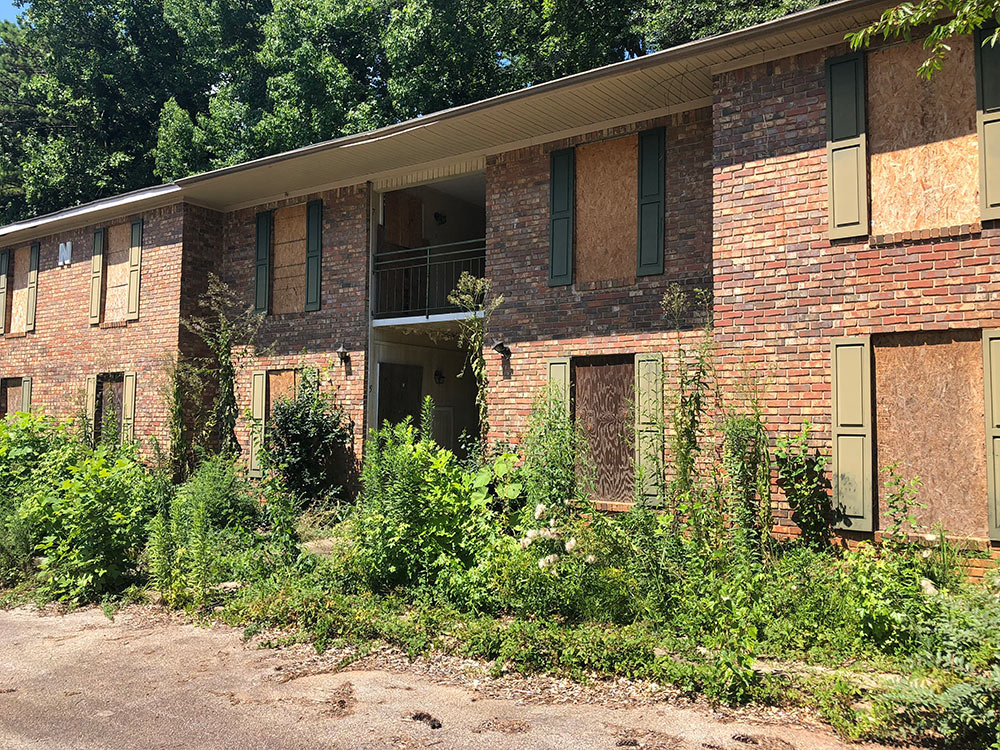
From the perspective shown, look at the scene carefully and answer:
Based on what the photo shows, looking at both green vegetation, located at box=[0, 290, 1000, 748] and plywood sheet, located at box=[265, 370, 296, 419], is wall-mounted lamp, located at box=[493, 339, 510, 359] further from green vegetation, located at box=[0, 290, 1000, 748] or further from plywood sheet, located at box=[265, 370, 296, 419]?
plywood sheet, located at box=[265, 370, 296, 419]

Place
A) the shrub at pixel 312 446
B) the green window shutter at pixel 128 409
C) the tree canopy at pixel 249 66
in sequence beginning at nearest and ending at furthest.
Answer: the shrub at pixel 312 446, the green window shutter at pixel 128 409, the tree canopy at pixel 249 66

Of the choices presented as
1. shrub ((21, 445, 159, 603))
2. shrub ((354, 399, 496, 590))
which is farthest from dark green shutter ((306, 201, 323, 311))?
shrub ((354, 399, 496, 590))

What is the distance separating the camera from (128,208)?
15031 mm

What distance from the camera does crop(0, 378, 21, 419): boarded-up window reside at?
678 inches

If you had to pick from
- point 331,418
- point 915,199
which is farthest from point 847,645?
point 331,418

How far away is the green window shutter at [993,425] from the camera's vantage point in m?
6.88

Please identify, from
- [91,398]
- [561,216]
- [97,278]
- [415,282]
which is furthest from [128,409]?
[561,216]

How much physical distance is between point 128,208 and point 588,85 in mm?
10116

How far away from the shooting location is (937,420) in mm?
7285

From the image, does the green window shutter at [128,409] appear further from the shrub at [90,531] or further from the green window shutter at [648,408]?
the green window shutter at [648,408]

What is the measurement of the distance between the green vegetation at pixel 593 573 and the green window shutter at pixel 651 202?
1302mm

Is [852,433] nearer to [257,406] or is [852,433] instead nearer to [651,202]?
[651,202]

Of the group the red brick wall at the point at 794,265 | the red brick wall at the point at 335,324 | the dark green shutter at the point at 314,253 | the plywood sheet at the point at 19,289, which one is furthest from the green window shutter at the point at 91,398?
the red brick wall at the point at 794,265

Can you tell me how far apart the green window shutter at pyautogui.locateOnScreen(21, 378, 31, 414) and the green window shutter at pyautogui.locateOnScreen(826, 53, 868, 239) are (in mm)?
16381
